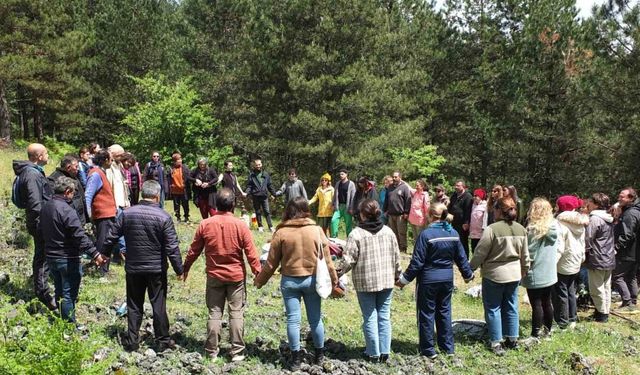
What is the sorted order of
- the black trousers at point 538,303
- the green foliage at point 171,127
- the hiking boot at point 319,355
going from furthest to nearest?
the green foliage at point 171,127, the black trousers at point 538,303, the hiking boot at point 319,355

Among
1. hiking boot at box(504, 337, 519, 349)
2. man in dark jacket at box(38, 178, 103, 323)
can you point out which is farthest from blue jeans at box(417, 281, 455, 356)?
man in dark jacket at box(38, 178, 103, 323)

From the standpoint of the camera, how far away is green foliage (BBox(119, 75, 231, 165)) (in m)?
23.0

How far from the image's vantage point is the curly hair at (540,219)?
22.6 ft

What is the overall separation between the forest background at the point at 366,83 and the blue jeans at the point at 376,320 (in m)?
15.1

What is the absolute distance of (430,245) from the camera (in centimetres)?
608

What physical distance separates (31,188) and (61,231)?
1.02 m

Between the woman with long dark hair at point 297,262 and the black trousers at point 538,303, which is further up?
the woman with long dark hair at point 297,262

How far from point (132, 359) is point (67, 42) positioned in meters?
24.9

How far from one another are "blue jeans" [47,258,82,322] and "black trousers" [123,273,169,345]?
2.71 feet

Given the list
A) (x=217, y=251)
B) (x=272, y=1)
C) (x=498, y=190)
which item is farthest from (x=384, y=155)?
(x=217, y=251)

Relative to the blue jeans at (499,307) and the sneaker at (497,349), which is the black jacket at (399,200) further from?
the sneaker at (497,349)

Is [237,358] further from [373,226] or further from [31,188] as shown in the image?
[31,188]

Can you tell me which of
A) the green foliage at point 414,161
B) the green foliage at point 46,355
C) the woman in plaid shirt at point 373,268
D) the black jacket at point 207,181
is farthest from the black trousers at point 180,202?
the green foliage at point 414,161

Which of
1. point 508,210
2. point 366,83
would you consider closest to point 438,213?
point 508,210
